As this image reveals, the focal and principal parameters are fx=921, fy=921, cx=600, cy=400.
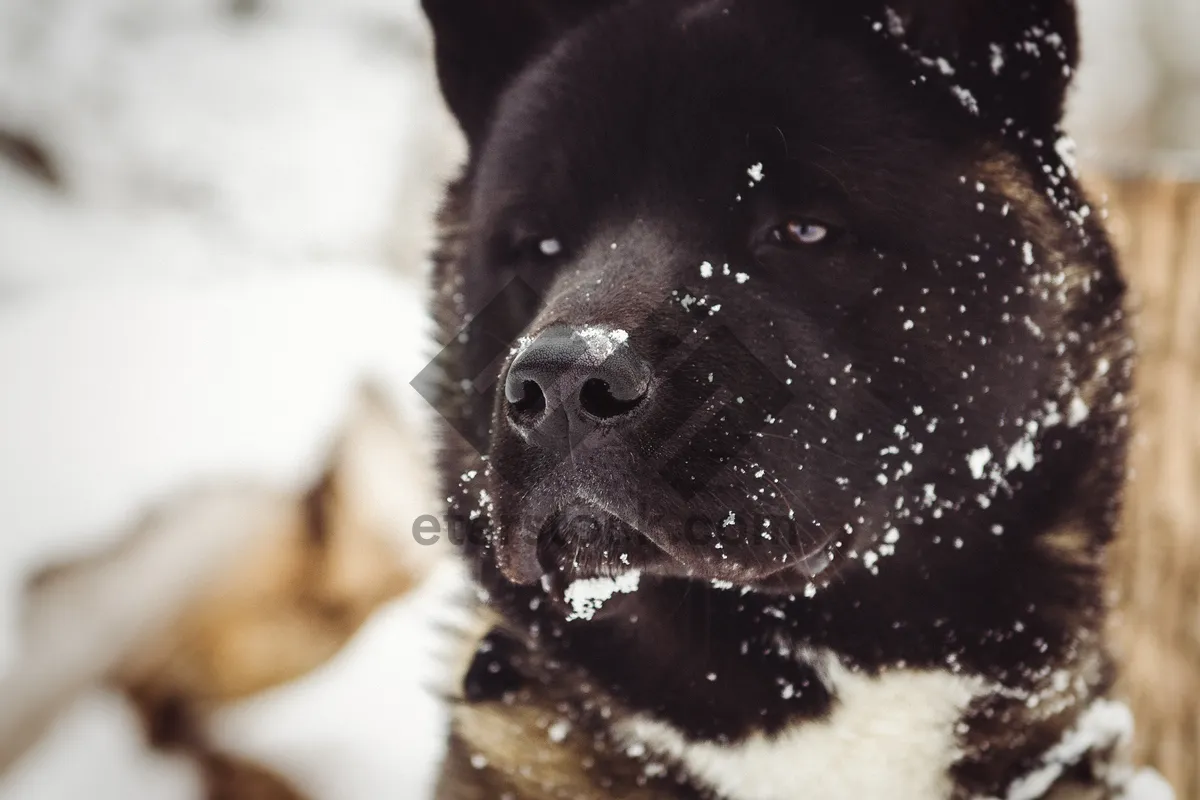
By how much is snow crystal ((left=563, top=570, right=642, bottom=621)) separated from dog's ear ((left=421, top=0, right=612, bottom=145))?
914mm

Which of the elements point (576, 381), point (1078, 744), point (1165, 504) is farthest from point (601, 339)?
point (1165, 504)

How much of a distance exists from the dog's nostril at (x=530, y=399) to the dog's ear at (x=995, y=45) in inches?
31.7

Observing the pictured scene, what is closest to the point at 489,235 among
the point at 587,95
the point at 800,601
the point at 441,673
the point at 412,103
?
the point at 587,95

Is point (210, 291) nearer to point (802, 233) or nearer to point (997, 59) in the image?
point (802, 233)

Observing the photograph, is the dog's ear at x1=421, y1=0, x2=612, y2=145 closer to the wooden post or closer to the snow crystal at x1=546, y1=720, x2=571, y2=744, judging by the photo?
the snow crystal at x1=546, y1=720, x2=571, y2=744

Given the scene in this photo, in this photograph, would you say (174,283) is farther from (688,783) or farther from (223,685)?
(688,783)

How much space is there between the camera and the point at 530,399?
1102 millimetres

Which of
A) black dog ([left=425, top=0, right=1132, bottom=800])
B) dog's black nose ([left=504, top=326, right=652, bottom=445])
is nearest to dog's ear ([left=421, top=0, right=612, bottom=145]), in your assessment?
black dog ([left=425, top=0, right=1132, bottom=800])

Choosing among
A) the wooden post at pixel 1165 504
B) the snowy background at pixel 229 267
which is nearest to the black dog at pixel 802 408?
the snowy background at pixel 229 267

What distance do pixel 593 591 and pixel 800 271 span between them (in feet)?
1.77

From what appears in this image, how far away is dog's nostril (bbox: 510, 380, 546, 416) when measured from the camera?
1.09m

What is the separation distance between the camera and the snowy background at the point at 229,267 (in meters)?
2.53

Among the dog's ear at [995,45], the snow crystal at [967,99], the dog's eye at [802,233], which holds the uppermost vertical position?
the dog's ear at [995,45]

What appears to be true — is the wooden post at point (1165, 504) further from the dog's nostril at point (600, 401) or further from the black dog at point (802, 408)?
the dog's nostril at point (600, 401)
